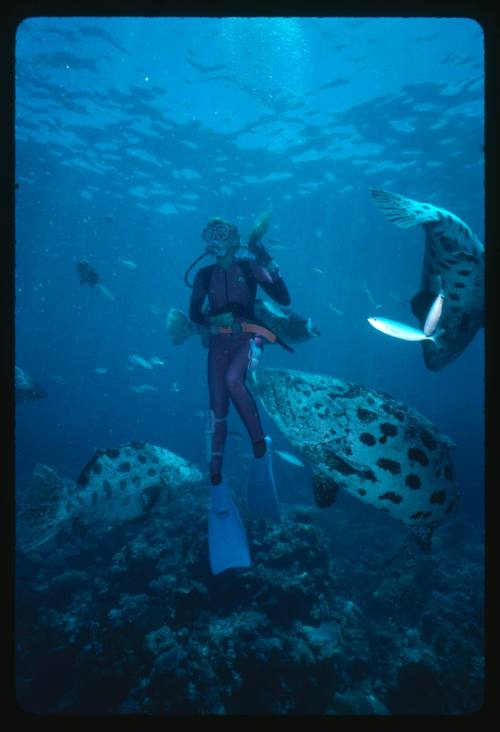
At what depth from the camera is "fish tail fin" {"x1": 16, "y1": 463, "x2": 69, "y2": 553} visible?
4234 mm

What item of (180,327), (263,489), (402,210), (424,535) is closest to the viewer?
(402,210)

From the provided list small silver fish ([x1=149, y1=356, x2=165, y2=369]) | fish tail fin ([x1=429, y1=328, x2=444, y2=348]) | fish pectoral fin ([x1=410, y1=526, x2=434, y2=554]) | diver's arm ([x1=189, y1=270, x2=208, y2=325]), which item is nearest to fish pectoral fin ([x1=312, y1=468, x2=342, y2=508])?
fish pectoral fin ([x1=410, y1=526, x2=434, y2=554])

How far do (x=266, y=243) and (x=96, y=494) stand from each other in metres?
17.1

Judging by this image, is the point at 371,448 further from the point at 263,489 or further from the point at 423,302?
the point at 263,489

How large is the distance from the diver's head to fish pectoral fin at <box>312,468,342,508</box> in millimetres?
3779

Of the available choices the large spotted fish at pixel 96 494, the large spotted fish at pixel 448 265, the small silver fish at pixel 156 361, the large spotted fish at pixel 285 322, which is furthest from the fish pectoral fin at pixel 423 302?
the small silver fish at pixel 156 361

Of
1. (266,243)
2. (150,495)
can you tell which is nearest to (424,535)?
(150,495)

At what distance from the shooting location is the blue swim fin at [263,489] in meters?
5.87

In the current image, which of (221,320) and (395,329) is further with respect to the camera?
(221,320)

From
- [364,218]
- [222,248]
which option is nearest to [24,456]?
[222,248]

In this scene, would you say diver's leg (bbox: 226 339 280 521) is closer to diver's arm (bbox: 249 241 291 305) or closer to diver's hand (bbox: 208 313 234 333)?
diver's hand (bbox: 208 313 234 333)

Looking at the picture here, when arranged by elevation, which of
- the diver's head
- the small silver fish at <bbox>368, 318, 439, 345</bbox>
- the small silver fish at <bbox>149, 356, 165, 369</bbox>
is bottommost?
the small silver fish at <bbox>149, 356, 165, 369</bbox>

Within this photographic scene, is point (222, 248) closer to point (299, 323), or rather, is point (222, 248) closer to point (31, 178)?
point (299, 323)

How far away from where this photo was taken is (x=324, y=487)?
10.8 feet
